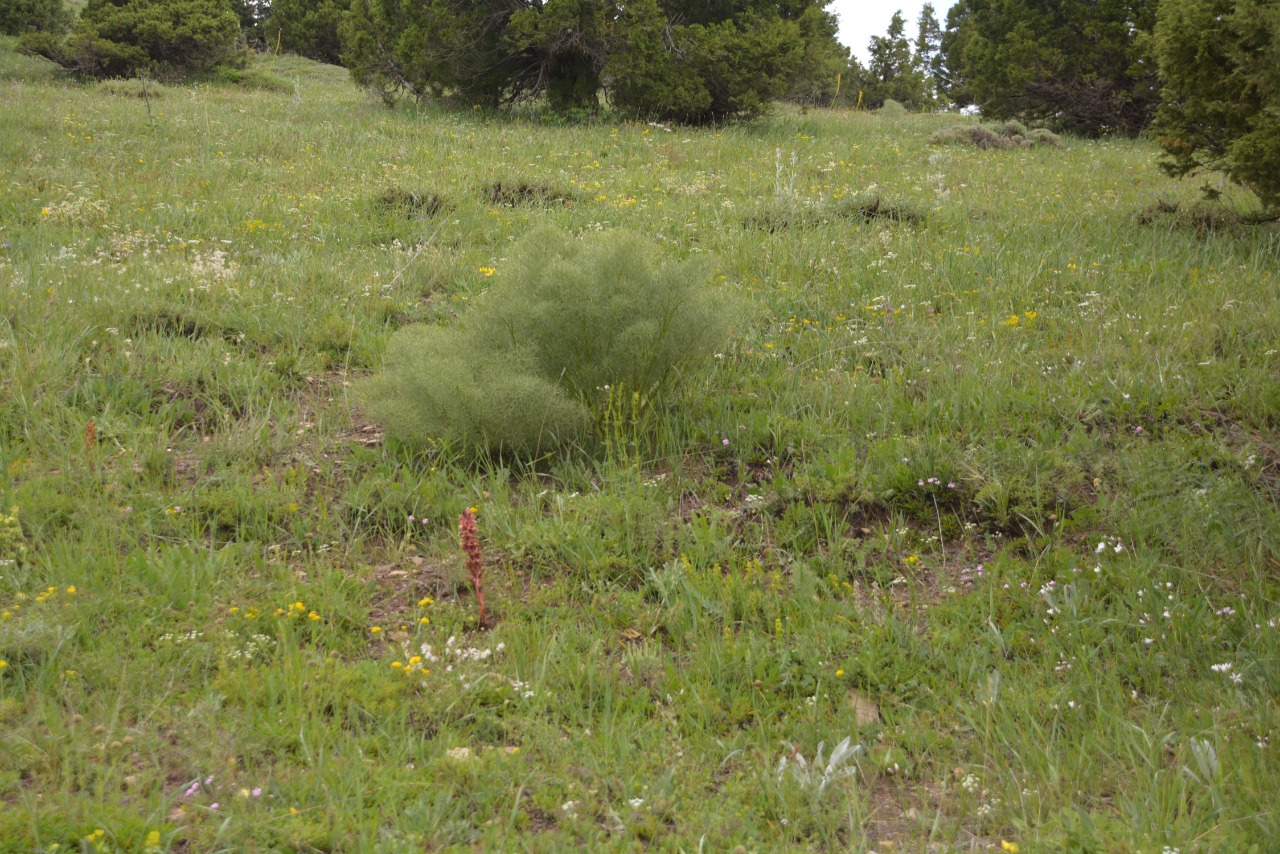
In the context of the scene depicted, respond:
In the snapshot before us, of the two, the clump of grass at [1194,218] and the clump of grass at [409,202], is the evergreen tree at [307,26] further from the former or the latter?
the clump of grass at [1194,218]

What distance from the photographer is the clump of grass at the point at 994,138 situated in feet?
42.2

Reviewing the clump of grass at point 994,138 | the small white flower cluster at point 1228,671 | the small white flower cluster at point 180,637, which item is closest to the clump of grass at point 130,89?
the clump of grass at point 994,138

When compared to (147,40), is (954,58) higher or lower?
higher

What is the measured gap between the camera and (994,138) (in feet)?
42.8

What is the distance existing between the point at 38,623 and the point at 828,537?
2438 mm

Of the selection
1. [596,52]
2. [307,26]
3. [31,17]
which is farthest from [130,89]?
[307,26]

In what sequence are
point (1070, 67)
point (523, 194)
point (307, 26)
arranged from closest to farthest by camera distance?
point (523, 194) < point (1070, 67) < point (307, 26)

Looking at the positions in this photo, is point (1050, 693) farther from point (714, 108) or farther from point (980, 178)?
point (714, 108)

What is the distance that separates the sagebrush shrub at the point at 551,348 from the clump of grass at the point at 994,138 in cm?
999

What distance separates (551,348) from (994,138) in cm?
1106

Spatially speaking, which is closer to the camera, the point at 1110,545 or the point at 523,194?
the point at 1110,545

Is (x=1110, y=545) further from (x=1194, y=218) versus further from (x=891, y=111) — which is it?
(x=891, y=111)

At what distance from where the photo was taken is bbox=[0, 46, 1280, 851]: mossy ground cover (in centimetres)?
213

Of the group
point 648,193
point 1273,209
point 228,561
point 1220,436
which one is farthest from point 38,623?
point 1273,209
